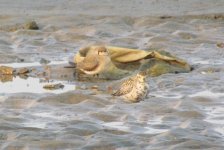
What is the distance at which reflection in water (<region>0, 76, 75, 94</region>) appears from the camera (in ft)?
37.3

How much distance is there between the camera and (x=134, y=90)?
1064 cm

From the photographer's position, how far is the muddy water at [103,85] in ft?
28.8

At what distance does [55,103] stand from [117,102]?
766 mm

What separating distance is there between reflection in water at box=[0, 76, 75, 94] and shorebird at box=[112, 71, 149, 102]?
917mm

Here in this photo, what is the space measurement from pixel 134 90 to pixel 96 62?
221 centimetres

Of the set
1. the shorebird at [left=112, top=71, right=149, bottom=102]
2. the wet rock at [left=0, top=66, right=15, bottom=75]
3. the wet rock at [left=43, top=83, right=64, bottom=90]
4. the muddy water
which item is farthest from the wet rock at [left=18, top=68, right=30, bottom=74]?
the shorebird at [left=112, top=71, right=149, bottom=102]

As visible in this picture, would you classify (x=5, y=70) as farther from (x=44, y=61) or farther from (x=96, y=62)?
(x=96, y=62)

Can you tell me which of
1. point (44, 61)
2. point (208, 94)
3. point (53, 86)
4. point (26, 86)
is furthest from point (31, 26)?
point (208, 94)

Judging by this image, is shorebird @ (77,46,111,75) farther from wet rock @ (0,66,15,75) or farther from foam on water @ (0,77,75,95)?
wet rock @ (0,66,15,75)

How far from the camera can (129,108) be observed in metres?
10.4

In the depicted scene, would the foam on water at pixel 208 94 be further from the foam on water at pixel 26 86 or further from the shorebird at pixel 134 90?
the foam on water at pixel 26 86

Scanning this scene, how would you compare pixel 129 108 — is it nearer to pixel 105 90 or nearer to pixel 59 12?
pixel 105 90

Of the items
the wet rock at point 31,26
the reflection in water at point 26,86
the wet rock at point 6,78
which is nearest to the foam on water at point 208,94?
the reflection in water at point 26,86

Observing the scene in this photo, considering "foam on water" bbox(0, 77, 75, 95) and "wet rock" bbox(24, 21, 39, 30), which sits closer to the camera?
"foam on water" bbox(0, 77, 75, 95)
